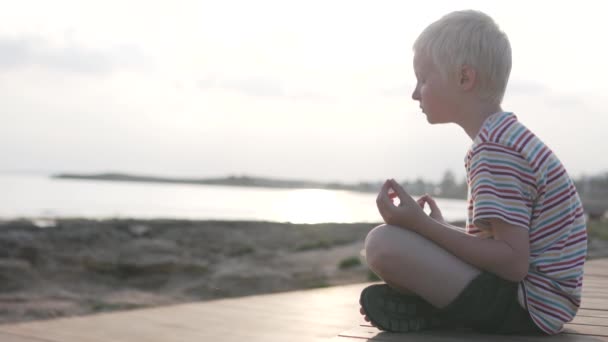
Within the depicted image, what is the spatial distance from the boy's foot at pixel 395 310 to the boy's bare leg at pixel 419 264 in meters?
0.06

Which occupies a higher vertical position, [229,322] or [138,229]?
[138,229]

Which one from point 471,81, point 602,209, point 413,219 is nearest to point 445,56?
point 471,81

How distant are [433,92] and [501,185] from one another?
0.93ft

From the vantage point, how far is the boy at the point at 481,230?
53.3 inches

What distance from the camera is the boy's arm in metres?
1.33

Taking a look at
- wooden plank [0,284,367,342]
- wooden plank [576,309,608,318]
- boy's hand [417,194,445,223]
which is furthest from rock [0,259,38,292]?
wooden plank [576,309,608,318]

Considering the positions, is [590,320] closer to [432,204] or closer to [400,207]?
[432,204]

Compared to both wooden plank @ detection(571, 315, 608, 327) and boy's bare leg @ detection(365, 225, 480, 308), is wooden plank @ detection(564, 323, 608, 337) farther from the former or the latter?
boy's bare leg @ detection(365, 225, 480, 308)

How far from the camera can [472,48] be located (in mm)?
1405

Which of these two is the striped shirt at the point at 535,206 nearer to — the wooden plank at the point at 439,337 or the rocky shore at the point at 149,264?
the wooden plank at the point at 439,337

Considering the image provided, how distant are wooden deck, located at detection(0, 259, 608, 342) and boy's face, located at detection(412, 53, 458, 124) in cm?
99

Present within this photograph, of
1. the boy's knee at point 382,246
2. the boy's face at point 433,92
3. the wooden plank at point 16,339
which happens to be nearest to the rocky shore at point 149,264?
the wooden plank at point 16,339

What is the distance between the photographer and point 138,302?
5.21m

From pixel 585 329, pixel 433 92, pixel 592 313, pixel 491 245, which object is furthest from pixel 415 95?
pixel 592 313
